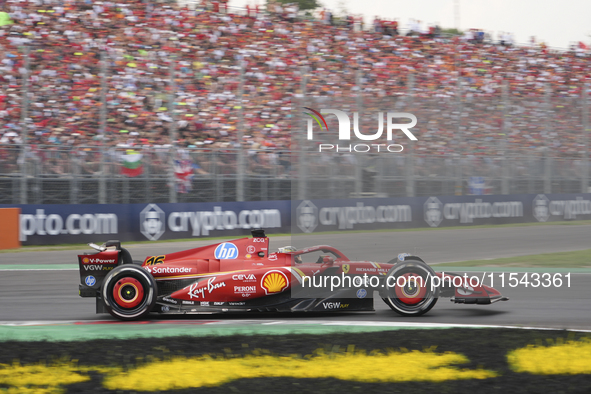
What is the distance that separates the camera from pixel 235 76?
19172 millimetres

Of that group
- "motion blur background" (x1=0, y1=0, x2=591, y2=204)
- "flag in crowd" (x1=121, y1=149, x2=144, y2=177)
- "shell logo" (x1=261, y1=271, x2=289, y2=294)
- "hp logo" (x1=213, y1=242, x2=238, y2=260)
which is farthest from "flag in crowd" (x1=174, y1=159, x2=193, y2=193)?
"shell logo" (x1=261, y1=271, x2=289, y2=294)

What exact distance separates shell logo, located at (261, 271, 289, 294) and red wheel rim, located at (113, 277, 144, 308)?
1.34 meters

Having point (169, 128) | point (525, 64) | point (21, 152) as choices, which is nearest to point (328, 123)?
point (21, 152)

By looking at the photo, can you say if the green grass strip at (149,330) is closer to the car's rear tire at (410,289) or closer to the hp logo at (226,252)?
the car's rear tire at (410,289)

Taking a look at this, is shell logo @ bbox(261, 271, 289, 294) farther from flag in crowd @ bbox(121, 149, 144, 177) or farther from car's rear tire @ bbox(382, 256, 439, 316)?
flag in crowd @ bbox(121, 149, 144, 177)

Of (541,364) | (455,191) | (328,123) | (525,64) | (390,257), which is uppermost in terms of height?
(525,64)

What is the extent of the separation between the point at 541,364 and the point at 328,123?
3.70 metres

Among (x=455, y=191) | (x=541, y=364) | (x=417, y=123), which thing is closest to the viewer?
(x=541, y=364)

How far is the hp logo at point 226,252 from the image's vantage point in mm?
7298

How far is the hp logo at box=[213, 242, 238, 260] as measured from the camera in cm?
730

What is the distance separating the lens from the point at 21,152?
13.5 meters

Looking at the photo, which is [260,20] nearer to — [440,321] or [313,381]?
[440,321]

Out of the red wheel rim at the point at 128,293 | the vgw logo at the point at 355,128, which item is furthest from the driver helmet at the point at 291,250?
the red wheel rim at the point at 128,293

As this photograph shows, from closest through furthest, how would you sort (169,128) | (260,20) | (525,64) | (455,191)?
(455,191) → (169,128) → (260,20) → (525,64)
